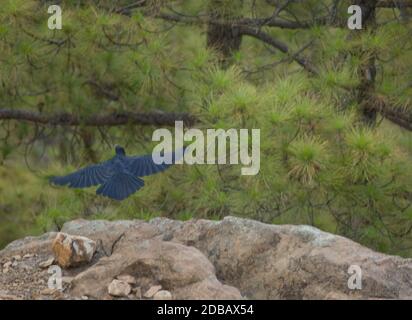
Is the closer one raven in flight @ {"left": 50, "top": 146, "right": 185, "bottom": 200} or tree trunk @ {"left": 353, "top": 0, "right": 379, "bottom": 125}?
raven in flight @ {"left": 50, "top": 146, "right": 185, "bottom": 200}

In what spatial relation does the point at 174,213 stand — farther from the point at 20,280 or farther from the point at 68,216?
the point at 20,280

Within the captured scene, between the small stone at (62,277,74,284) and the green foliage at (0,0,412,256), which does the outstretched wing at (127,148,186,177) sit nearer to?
→ the green foliage at (0,0,412,256)

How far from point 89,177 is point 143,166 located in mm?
171

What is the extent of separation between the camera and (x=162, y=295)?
2012mm

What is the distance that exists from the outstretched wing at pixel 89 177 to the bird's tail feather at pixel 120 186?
0.02m

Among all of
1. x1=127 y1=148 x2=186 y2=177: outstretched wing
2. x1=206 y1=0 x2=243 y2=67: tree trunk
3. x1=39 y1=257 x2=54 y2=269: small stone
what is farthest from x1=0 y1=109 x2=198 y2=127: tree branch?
x1=39 y1=257 x2=54 y2=269: small stone

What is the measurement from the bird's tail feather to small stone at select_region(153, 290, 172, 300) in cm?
83

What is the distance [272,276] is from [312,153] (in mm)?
910

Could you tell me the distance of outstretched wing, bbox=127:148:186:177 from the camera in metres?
2.80

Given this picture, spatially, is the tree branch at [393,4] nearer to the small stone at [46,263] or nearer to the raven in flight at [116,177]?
the raven in flight at [116,177]

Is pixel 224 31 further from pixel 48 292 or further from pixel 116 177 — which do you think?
pixel 48 292

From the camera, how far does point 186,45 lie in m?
4.32

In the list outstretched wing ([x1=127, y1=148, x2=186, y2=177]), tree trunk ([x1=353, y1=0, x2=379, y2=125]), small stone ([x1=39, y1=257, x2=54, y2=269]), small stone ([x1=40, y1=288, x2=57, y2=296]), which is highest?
tree trunk ([x1=353, y1=0, x2=379, y2=125])

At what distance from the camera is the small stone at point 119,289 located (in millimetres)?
2051
